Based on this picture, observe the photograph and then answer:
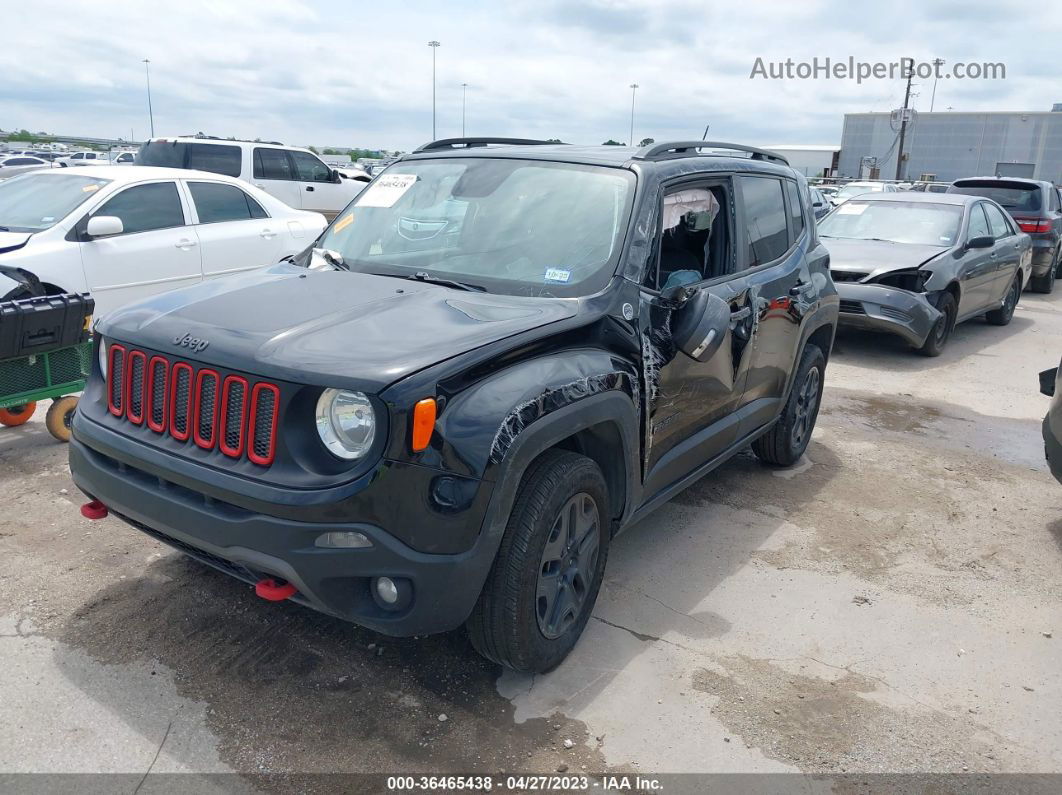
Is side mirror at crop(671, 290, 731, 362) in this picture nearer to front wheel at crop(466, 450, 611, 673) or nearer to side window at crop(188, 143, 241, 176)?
front wheel at crop(466, 450, 611, 673)

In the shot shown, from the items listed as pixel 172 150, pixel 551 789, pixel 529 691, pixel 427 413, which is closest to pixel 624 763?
pixel 551 789

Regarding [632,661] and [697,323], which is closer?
[632,661]

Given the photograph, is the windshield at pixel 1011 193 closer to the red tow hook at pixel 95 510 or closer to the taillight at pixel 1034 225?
the taillight at pixel 1034 225

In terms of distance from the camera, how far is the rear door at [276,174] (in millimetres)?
14531

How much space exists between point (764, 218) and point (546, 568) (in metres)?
2.57

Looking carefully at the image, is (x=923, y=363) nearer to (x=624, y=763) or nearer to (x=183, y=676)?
(x=624, y=763)

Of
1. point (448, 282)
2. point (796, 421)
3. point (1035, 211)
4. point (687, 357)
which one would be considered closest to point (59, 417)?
point (448, 282)

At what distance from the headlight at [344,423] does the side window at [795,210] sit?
325 centimetres

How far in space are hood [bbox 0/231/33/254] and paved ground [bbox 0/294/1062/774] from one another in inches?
89.1

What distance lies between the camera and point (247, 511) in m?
2.65

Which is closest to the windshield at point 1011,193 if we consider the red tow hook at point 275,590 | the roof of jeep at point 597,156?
the roof of jeep at point 597,156

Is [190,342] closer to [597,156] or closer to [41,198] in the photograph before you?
[597,156]

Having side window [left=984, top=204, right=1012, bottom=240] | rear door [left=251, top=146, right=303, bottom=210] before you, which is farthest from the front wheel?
rear door [left=251, top=146, right=303, bottom=210]

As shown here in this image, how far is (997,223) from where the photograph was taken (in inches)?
417
